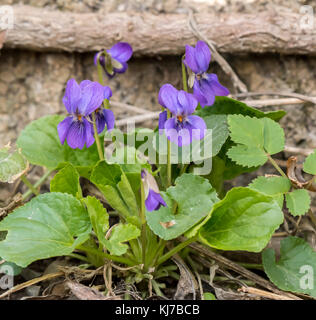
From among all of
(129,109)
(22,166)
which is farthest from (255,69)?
(22,166)

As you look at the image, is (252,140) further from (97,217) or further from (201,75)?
(97,217)

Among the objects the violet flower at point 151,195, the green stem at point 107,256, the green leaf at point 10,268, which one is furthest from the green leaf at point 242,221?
the green leaf at point 10,268

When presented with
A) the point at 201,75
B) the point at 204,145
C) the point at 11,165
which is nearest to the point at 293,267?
the point at 204,145

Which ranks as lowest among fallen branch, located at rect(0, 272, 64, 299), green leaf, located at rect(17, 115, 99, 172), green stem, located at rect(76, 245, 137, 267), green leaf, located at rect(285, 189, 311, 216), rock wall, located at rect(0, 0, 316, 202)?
fallen branch, located at rect(0, 272, 64, 299)

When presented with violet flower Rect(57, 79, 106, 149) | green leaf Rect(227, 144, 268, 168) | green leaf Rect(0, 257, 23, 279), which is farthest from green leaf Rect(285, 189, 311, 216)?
green leaf Rect(0, 257, 23, 279)

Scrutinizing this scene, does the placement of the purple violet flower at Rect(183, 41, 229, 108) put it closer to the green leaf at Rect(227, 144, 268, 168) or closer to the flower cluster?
the green leaf at Rect(227, 144, 268, 168)

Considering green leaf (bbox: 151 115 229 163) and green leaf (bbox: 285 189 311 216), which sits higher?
green leaf (bbox: 151 115 229 163)

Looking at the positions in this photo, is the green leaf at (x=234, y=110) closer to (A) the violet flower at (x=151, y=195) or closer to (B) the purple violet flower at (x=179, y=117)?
(B) the purple violet flower at (x=179, y=117)
